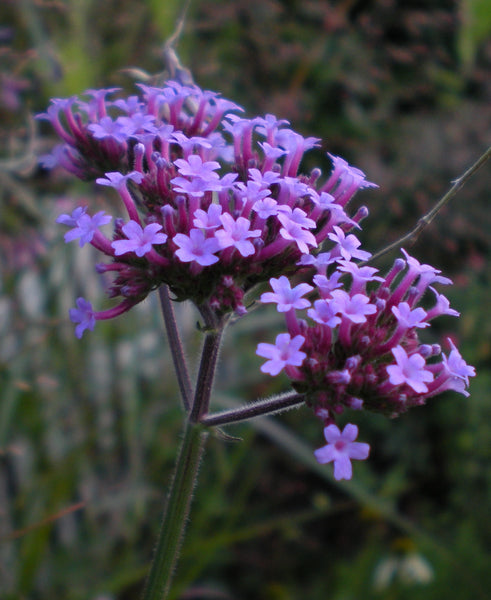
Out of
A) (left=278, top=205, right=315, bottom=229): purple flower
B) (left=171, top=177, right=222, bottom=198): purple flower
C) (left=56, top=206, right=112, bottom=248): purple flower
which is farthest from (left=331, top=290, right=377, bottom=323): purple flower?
(left=56, top=206, right=112, bottom=248): purple flower

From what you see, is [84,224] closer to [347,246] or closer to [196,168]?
[196,168]

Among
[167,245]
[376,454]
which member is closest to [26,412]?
[167,245]

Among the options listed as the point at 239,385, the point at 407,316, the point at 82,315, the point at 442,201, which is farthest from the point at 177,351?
the point at 239,385

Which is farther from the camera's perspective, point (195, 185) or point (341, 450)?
point (195, 185)

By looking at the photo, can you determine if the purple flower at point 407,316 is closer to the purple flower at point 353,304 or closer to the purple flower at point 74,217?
the purple flower at point 353,304

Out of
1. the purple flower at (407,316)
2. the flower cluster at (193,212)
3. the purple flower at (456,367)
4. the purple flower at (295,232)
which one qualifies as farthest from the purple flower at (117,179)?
the purple flower at (456,367)

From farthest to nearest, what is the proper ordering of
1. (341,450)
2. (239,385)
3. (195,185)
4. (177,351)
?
(239,385)
(177,351)
(195,185)
(341,450)

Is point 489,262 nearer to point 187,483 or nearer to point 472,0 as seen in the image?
point 472,0

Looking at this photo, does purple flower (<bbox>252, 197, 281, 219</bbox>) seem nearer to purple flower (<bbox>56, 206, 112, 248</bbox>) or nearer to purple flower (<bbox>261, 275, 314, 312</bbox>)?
purple flower (<bbox>261, 275, 314, 312</bbox>)
